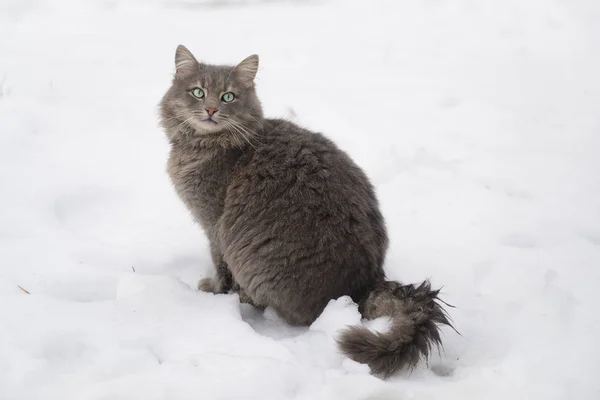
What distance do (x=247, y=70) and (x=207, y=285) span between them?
4.36 feet

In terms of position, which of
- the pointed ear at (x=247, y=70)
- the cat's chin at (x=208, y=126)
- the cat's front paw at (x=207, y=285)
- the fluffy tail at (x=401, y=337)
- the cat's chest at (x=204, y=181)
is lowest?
the cat's front paw at (x=207, y=285)

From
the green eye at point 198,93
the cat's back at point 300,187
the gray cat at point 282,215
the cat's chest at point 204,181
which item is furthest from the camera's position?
the green eye at point 198,93

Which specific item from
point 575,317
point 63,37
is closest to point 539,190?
point 575,317

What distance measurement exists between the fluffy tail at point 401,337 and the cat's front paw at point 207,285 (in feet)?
3.66

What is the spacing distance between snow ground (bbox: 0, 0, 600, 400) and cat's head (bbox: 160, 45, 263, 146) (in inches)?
31.5

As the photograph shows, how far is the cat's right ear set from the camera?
3.38m

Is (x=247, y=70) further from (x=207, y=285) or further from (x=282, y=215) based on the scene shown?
(x=207, y=285)

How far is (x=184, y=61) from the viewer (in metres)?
3.39

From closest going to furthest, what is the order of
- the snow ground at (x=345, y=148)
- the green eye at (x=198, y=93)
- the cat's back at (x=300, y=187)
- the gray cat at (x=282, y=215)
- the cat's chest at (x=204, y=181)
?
the snow ground at (x=345, y=148)
the gray cat at (x=282, y=215)
the cat's back at (x=300, y=187)
the cat's chest at (x=204, y=181)
the green eye at (x=198, y=93)

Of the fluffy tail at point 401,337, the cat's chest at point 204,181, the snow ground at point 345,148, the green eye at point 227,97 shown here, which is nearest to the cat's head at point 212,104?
the green eye at point 227,97

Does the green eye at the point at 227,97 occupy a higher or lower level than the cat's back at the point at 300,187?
higher

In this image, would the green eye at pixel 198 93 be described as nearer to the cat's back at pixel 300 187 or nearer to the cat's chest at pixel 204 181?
the cat's chest at pixel 204 181

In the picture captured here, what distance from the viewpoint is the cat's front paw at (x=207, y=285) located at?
3.29 meters

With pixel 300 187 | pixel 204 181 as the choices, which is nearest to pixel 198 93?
pixel 204 181
